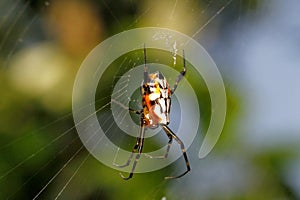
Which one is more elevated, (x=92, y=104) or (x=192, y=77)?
(x=192, y=77)

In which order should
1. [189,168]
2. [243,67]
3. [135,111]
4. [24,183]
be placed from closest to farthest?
[24,183] → [135,111] → [189,168] → [243,67]

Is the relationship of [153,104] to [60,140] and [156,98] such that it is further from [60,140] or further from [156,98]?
[60,140]

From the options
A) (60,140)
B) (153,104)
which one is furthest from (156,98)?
(60,140)

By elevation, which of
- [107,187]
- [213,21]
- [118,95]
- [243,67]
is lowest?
[107,187]

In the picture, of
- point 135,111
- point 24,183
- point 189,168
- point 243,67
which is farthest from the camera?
point 243,67

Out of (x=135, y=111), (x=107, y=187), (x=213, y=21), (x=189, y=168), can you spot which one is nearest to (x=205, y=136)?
(x=189, y=168)

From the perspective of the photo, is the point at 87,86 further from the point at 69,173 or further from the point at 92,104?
the point at 69,173

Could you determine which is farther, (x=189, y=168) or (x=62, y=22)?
(x=189, y=168)
